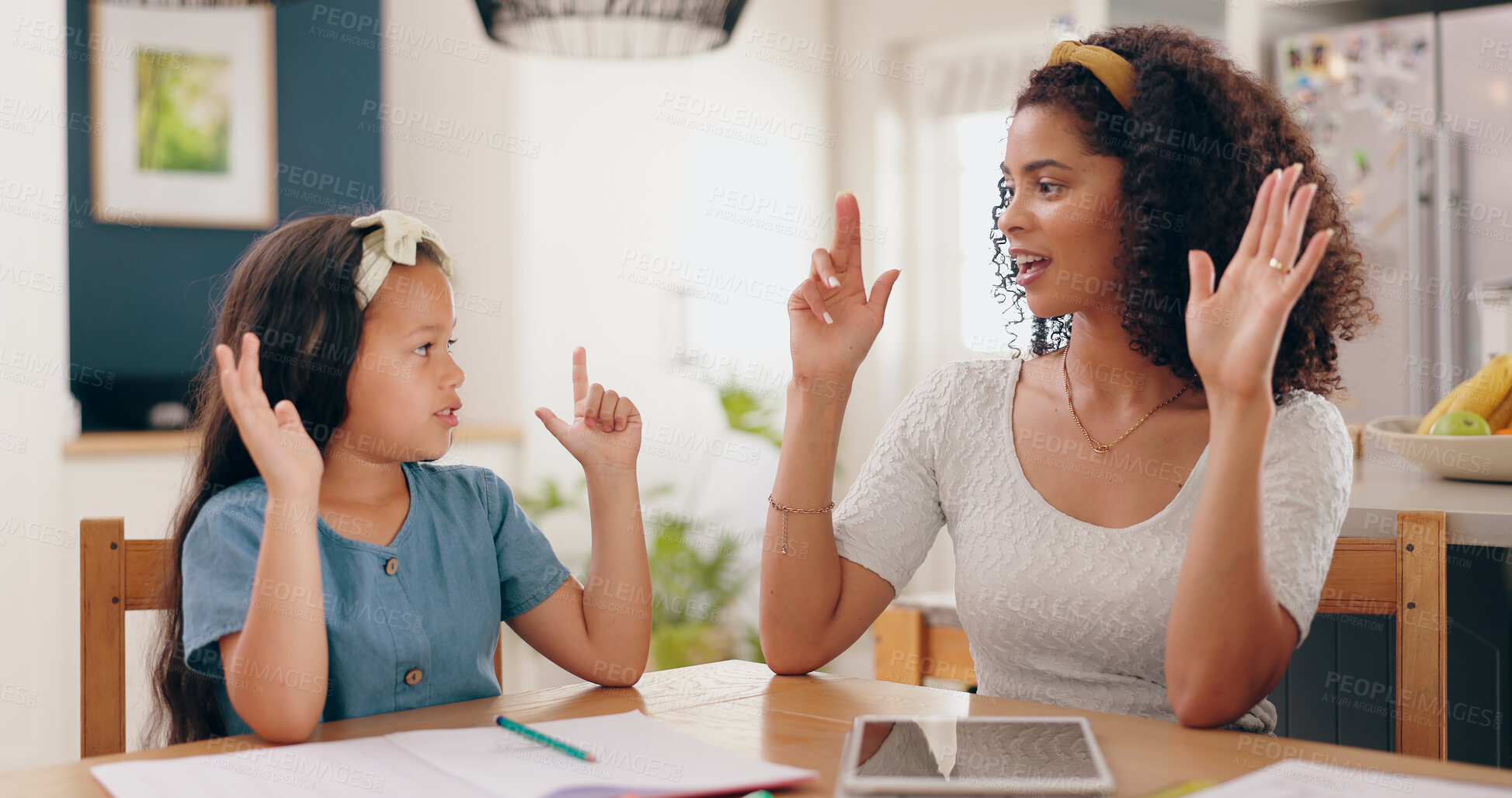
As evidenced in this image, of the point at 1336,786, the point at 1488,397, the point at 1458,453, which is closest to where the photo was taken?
the point at 1336,786

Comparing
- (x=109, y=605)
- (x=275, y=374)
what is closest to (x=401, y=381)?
(x=275, y=374)

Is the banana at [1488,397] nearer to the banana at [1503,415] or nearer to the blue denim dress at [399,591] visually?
the banana at [1503,415]

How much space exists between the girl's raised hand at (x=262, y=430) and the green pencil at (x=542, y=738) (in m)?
0.25

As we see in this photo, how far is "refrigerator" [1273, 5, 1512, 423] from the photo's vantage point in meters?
3.13

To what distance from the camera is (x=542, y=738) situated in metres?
0.92

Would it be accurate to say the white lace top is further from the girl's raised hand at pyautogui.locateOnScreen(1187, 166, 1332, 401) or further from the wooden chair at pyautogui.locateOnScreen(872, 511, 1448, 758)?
the girl's raised hand at pyautogui.locateOnScreen(1187, 166, 1332, 401)

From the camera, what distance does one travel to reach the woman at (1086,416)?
1311mm

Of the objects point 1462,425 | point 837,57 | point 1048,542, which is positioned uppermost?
point 837,57

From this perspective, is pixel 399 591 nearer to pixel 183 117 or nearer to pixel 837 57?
pixel 183 117

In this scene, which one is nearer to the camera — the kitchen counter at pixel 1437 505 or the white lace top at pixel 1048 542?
the white lace top at pixel 1048 542

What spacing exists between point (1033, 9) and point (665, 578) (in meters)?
2.29

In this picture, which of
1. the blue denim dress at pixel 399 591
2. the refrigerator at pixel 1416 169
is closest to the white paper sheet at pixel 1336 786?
the blue denim dress at pixel 399 591

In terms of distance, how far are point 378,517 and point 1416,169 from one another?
2.94 m

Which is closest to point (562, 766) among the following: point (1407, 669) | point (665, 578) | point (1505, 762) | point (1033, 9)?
point (1407, 669)
